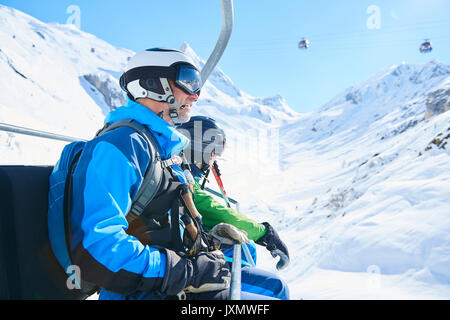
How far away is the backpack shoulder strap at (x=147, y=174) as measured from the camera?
156 centimetres

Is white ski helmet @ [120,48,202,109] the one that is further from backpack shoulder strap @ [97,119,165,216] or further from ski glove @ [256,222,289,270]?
ski glove @ [256,222,289,270]

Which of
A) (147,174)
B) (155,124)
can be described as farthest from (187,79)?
(147,174)

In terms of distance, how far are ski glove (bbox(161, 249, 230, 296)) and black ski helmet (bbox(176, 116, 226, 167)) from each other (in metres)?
2.13

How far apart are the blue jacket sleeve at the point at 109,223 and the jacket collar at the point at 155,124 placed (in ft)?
1.05

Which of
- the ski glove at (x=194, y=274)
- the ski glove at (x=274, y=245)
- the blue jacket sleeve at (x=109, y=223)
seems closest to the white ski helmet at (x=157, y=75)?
the blue jacket sleeve at (x=109, y=223)

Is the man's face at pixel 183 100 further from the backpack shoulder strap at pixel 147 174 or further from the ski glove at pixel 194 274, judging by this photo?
the ski glove at pixel 194 274

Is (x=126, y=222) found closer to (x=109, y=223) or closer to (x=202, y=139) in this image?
(x=109, y=223)

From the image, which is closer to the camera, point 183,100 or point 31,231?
point 31,231

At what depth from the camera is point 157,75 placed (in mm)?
1996

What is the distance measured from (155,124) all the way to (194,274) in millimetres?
948

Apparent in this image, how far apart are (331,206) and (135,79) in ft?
25.2

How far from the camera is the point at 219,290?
1.73 meters

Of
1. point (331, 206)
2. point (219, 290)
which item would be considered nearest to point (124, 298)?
point (219, 290)
